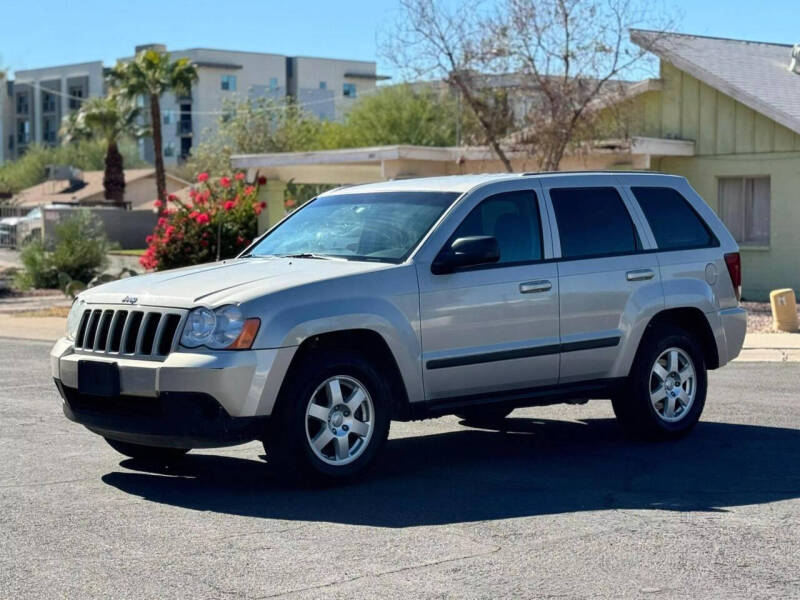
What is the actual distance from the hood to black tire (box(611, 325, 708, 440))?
2.32m

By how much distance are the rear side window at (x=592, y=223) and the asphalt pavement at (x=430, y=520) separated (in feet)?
4.80

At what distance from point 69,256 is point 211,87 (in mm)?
73142

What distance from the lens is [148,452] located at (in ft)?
29.3

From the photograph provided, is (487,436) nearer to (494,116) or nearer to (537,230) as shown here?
(537,230)

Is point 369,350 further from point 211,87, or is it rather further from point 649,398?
point 211,87

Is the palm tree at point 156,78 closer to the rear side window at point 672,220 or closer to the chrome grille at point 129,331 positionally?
the rear side window at point 672,220

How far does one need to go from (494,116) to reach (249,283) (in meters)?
16.6

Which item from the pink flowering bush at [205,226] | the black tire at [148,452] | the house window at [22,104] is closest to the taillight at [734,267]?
the black tire at [148,452]

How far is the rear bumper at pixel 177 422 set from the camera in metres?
7.68

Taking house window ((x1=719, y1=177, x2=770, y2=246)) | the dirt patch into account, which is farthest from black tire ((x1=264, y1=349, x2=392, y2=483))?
house window ((x1=719, y1=177, x2=770, y2=246))

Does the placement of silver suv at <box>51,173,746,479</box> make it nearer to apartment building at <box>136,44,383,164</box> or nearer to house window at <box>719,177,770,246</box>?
house window at <box>719,177,770,246</box>

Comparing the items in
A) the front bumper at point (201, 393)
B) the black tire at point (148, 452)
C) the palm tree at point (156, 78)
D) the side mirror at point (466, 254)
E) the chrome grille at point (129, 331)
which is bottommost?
the black tire at point (148, 452)

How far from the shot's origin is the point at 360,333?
8.27 meters

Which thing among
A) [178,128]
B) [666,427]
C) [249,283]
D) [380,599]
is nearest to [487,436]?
[666,427]
